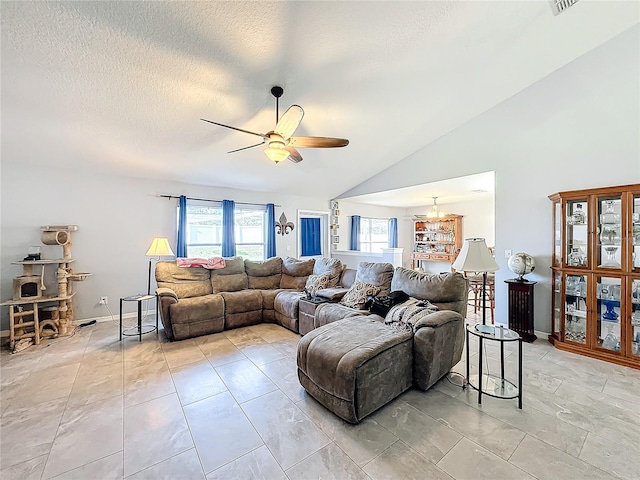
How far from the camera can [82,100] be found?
286 centimetres

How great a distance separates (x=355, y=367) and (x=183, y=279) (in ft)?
11.4

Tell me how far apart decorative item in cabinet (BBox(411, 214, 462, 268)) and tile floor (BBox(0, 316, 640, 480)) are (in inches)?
197

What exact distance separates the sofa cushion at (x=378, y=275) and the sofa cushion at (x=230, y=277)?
2.14m

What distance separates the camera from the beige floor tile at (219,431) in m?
1.77

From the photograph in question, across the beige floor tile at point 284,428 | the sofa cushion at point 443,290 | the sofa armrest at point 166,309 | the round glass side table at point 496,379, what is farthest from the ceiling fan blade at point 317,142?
the sofa armrest at point 166,309

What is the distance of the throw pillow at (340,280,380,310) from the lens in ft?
11.5

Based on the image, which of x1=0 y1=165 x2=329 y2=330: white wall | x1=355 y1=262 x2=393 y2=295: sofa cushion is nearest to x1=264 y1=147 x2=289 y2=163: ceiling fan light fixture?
x1=355 y1=262 x2=393 y2=295: sofa cushion

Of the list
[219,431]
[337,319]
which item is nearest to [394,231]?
[337,319]

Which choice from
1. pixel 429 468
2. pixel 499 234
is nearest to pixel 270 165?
pixel 499 234

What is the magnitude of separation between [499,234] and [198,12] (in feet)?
15.0

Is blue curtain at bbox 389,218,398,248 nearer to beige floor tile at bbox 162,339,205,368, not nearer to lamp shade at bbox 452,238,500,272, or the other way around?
lamp shade at bbox 452,238,500,272

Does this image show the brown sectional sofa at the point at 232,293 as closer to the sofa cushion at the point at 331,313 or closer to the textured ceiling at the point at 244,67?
the sofa cushion at the point at 331,313

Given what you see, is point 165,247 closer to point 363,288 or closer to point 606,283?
point 363,288

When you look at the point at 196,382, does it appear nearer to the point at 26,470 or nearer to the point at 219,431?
the point at 219,431
